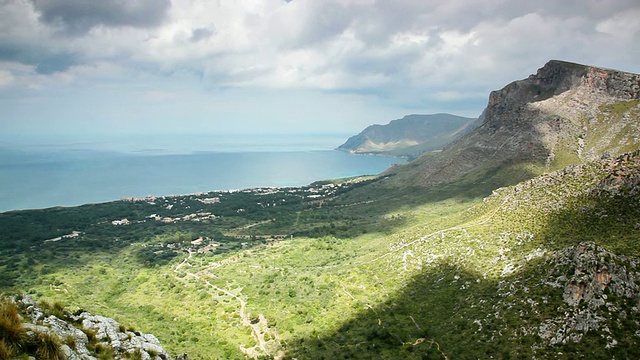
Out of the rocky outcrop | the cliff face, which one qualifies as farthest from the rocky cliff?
the cliff face

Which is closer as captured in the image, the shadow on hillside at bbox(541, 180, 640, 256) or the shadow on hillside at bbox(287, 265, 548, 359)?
the shadow on hillside at bbox(287, 265, 548, 359)

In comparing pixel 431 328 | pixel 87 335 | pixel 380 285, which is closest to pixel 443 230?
pixel 380 285

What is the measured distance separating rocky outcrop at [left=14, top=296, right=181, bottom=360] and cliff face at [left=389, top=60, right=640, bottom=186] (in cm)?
10079

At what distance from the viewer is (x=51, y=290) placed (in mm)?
54406

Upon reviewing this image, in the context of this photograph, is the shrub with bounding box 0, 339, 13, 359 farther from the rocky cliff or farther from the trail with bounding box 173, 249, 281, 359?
the trail with bounding box 173, 249, 281, 359

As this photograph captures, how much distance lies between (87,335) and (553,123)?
12242cm

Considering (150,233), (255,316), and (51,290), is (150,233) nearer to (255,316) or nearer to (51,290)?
(51,290)

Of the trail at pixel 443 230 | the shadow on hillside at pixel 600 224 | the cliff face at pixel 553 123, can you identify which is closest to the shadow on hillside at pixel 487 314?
the shadow on hillside at pixel 600 224

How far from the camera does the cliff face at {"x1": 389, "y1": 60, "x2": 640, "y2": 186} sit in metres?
92.7

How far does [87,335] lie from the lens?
Result: 13625mm

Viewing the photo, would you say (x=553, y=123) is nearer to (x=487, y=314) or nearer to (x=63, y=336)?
(x=487, y=314)

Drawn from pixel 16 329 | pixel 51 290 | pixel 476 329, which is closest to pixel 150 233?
pixel 51 290

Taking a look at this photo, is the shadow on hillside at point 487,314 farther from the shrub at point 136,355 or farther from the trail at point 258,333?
the shrub at point 136,355

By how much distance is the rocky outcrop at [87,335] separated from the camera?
11.8 m
